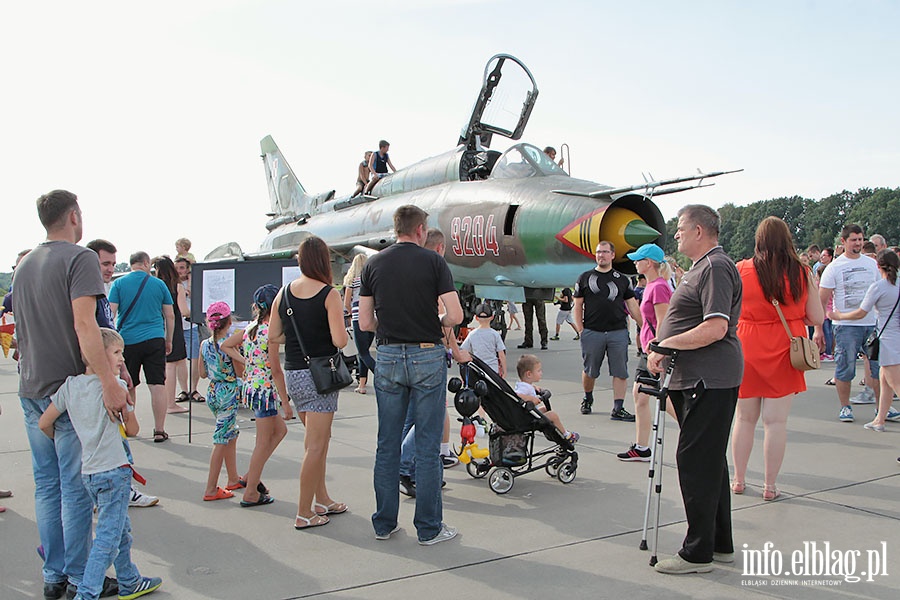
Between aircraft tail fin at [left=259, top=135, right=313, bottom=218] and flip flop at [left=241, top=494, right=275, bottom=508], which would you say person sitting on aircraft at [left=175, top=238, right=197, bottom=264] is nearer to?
flip flop at [left=241, top=494, right=275, bottom=508]

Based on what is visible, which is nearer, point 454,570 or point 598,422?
point 454,570

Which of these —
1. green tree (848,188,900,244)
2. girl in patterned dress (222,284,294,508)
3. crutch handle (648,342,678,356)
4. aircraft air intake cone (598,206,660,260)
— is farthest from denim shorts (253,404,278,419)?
green tree (848,188,900,244)

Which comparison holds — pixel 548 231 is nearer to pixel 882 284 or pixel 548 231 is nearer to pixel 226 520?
pixel 882 284

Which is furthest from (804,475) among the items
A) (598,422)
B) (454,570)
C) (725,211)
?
(725,211)

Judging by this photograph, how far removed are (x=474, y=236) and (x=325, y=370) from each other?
6.93 m

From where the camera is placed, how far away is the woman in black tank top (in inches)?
171

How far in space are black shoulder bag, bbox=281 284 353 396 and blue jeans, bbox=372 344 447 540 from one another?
25 centimetres

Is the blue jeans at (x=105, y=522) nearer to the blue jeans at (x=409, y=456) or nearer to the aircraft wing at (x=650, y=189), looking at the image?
the blue jeans at (x=409, y=456)

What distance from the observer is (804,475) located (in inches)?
211

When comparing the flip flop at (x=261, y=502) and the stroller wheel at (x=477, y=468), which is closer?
the flip flop at (x=261, y=502)

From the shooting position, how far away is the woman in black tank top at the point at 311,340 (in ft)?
14.2

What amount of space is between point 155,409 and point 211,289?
1611mm

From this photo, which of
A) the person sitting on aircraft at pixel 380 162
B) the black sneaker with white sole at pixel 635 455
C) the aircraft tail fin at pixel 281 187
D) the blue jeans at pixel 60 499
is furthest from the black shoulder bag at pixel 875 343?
the aircraft tail fin at pixel 281 187

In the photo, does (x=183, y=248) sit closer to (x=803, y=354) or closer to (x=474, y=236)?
(x=474, y=236)
